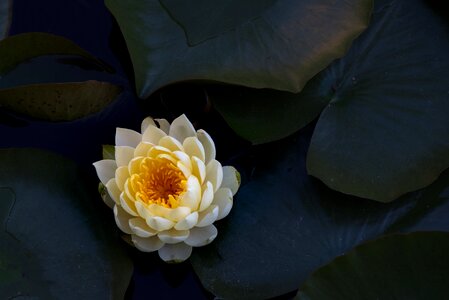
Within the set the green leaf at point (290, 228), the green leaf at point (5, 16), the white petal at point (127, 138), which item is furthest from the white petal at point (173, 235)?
the green leaf at point (5, 16)

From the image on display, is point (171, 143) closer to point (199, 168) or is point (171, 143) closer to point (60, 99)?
point (199, 168)

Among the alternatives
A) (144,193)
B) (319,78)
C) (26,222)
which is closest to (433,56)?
(319,78)

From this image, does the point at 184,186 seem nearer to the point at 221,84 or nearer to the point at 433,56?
the point at 221,84

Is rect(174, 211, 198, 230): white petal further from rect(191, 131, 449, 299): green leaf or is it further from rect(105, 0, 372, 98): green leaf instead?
rect(105, 0, 372, 98): green leaf

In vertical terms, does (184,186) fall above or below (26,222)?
above

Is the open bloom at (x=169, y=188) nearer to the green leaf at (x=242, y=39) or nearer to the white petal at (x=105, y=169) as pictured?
the white petal at (x=105, y=169)

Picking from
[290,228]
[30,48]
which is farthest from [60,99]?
[290,228]
